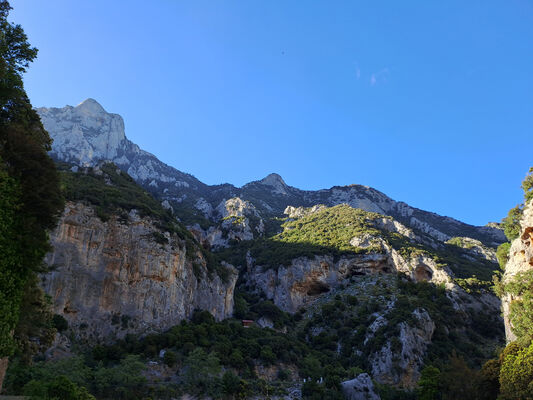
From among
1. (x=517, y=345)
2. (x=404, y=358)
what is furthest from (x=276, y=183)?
(x=517, y=345)

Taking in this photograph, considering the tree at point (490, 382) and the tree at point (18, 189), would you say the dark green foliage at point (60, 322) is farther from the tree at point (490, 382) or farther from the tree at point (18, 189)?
the tree at point (490, 382)

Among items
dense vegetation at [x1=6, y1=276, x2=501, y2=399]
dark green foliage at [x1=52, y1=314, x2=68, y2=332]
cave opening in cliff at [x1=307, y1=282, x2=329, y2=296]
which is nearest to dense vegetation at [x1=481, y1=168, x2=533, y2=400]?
dense vegetation at [x1=6, y1=276, x2=501, y2=399]

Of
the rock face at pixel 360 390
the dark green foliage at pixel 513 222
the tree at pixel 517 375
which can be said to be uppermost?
the dark green foliage at pixel 513 222

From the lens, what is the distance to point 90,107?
166125mm

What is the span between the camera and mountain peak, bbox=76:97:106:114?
16325 centimetres

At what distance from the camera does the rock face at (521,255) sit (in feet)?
98.0

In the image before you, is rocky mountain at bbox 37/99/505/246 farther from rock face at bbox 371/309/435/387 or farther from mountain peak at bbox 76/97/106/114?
rock face at bbox 371/309/435/387

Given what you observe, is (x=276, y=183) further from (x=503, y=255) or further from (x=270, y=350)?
(x=503, y=255)

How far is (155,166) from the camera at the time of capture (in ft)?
502

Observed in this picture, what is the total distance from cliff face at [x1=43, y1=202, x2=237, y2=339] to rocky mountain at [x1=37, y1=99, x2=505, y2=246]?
186ft

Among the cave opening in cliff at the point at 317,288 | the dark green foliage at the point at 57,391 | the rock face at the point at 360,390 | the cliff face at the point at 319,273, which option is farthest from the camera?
the cave opening in cliff at the point at 317,288

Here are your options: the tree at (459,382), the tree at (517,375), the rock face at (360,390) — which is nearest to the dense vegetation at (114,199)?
the rock face at (360,390)

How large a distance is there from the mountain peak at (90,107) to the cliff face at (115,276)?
13378 centimetres

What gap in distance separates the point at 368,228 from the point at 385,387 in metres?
55.4
